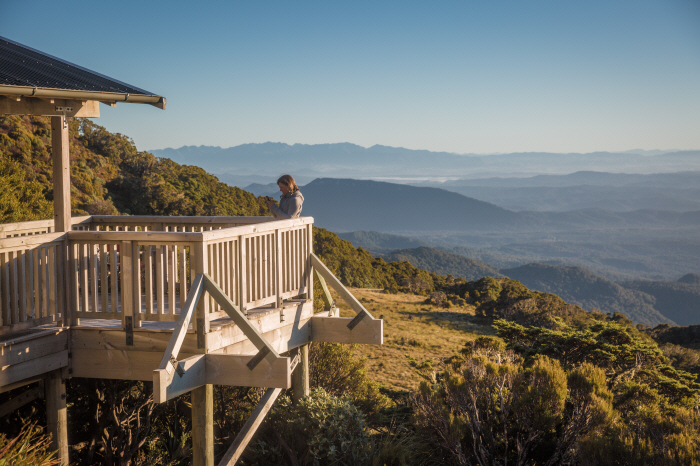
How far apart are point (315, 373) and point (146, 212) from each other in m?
19.2

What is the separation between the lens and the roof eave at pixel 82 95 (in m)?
4.41

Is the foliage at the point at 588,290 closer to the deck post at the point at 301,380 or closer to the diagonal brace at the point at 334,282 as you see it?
the deck post at the point at 301,380

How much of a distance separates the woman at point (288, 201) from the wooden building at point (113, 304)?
3.43ft

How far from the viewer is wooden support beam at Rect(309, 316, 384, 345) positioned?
666cm

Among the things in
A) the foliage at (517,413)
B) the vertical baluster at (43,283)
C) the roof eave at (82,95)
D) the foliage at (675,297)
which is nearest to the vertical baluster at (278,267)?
the roof eave at (82,95)

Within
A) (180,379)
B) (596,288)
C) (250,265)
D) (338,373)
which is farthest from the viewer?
(596,288)

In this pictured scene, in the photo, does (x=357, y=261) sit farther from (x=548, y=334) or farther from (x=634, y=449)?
(x=634, y=449)

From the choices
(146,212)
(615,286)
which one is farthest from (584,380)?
(615,286)

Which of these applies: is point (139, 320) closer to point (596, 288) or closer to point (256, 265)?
point (256, 265)

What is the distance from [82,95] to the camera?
15.8 ft

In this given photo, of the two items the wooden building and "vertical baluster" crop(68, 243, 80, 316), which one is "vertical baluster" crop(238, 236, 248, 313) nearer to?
the wooden building

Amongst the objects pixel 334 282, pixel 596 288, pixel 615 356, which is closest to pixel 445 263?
pixel 596 288

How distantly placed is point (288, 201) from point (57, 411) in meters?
3.31

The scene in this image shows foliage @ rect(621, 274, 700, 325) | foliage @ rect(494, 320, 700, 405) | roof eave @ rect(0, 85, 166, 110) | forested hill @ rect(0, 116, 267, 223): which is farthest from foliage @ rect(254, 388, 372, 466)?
foliage @ rect(621, 274, 700, 325)
